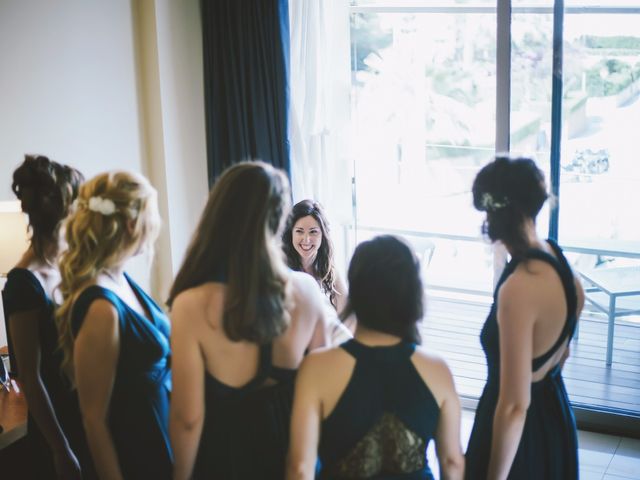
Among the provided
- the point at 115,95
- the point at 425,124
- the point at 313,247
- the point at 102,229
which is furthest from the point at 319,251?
the point at 425,124

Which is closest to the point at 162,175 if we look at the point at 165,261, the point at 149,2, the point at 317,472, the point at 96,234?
the point at 165,261

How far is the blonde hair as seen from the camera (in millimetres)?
1996

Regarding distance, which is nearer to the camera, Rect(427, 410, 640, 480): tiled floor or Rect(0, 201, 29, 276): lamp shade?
Rect(0, 201, 29, 276): lamp shade

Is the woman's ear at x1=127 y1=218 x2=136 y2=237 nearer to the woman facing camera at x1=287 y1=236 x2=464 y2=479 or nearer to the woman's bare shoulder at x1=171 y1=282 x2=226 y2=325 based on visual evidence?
the woman's bare shoulder at x1=171 y1=282 x2=226 y2=325

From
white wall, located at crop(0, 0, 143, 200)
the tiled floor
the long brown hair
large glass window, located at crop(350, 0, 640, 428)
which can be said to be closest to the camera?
the long brown hair

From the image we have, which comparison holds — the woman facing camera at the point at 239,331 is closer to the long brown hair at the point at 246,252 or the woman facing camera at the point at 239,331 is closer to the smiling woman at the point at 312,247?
the long brown hair at the point at 246,252

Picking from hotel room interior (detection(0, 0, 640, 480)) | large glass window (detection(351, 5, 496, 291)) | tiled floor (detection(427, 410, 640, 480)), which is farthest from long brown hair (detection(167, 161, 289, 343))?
large glass window (detection(351, 5, 496, 291))

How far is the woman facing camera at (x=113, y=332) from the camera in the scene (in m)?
1.95

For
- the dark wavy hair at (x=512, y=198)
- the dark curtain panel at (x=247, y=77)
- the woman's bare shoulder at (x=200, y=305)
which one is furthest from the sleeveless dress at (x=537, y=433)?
the dark curtain panel at (x=247, y=77)

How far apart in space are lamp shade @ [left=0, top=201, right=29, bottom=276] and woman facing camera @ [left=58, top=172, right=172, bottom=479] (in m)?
0.57

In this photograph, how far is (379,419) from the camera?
170 cm

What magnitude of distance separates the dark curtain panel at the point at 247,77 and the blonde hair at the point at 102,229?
7.09 feet

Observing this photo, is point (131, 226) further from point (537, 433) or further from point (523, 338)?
point (537, 433)

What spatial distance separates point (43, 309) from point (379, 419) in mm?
1102
